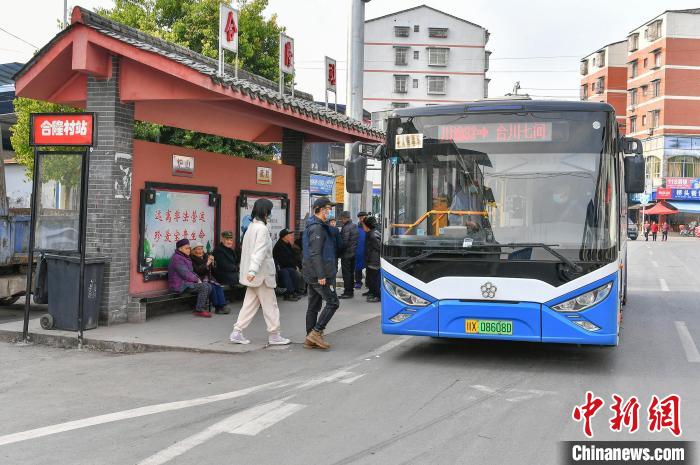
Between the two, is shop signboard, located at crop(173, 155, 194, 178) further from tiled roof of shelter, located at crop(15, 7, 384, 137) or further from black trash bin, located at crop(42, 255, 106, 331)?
black trash bin, located at crop(42, 255, 106, 331)

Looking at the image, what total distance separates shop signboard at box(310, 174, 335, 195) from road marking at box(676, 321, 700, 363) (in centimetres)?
2761

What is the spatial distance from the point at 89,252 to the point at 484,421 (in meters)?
6.90

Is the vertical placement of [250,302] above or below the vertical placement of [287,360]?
above

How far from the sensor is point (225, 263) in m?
13.0

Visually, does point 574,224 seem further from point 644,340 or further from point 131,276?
point 131,276

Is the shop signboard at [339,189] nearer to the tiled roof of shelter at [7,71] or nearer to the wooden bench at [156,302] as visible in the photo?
the wooden bench at [156,302]

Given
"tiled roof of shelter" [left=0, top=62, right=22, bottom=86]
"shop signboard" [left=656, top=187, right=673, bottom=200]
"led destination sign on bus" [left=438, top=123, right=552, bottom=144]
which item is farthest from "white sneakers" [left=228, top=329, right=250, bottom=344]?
"shop signboard" [left=656, top=187, right=673, bottom=200]

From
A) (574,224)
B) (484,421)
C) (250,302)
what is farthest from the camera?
(250,302)

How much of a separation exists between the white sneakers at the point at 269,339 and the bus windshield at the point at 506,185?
213 centimetres

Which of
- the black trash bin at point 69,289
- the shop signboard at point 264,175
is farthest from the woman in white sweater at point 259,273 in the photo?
the shop signboard at point 264,175

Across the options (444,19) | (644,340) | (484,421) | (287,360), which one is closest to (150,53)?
(287,360)

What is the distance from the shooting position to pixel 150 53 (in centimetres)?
1019

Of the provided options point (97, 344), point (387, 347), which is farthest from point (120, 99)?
point (387, 347)

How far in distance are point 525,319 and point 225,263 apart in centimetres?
657
